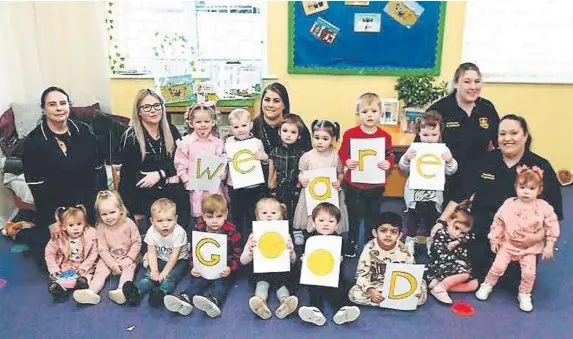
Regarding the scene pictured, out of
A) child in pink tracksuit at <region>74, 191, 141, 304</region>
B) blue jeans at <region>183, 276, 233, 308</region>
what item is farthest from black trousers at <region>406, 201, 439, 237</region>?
child in pink tracksuit at <region>74, 191, 141, 304</region>

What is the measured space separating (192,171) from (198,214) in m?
0.28

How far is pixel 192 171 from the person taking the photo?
333 centimetres

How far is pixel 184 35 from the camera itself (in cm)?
470

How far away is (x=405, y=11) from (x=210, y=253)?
267cm

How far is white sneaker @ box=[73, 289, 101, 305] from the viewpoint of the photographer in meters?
3.03

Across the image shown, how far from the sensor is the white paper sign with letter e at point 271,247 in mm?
3006

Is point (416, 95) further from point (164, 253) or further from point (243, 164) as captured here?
point (164, 253)

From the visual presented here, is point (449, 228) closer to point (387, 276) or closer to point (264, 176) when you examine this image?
point (387, 276)

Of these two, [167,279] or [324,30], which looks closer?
[167,279]

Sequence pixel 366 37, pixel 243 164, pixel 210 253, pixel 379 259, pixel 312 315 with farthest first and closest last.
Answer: pixel 366 37, pixel 243 164, pixel 210 253, pixel 379 259, pixel 312 315

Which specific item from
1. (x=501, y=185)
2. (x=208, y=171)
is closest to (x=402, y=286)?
(x=501, y=185)

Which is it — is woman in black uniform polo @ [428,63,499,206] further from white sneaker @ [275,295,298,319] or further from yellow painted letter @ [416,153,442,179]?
white sneaker @ [275,295,298,319]

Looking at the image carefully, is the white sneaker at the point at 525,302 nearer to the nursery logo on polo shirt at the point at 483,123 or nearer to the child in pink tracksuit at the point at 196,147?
the nursery logo on polo shirt at the point at 483,123

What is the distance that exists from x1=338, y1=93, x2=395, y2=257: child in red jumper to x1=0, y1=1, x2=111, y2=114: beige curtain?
2.47 meters
